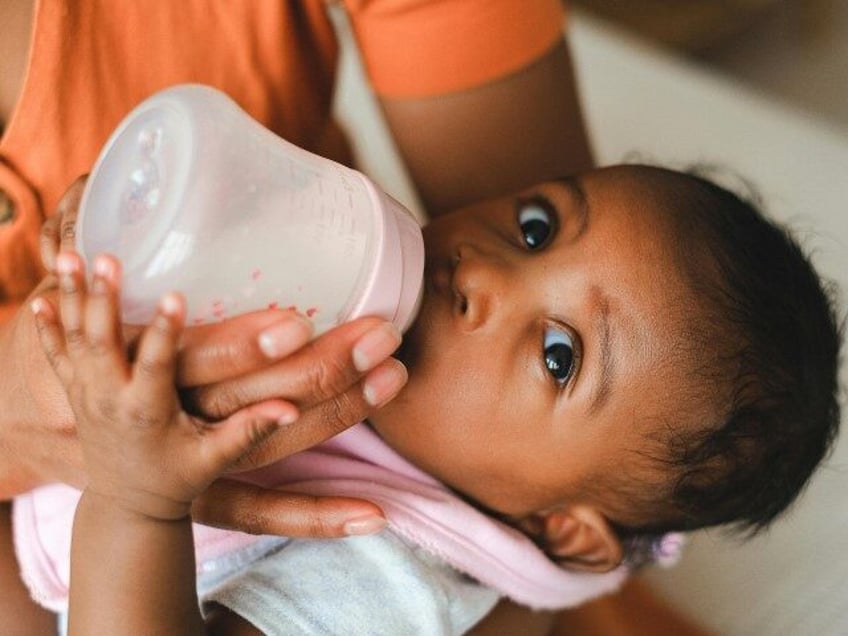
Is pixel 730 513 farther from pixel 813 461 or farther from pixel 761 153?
pixel 761 153

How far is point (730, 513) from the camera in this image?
3.11 feet

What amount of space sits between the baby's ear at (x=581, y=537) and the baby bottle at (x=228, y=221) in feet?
1.11

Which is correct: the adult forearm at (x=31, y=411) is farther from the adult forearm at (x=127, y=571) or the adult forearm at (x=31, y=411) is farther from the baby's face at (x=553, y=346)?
the baby's face at (x=553, y=346)

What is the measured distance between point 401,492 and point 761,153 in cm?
93

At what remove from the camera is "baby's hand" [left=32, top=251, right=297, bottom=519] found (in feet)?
2.07

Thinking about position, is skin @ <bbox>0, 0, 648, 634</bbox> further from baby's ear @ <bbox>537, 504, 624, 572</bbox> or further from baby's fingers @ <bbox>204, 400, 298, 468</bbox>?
baby's ear @ <bbox>537, 504, 624, 572</bbox>

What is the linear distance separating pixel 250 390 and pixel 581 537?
422 mm

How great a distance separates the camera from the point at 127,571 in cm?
74

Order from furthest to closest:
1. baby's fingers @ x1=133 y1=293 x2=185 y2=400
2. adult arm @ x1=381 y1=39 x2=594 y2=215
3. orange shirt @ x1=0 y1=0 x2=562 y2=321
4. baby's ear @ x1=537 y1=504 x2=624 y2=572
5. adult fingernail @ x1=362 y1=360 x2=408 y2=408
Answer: adult arm @ x1=381 y1=39 x2=594 y2=215 → baby's ear @ x1=537 y1=504 x2=624 y2=572 → orange shirt @ x1=0 y1=0 x2=562 y2=321 → adult fingernail @ x1=362 y1=360 x2=408 y2=408 → baby's fingers @ x1=133 y1=293 x2=185 y2=400

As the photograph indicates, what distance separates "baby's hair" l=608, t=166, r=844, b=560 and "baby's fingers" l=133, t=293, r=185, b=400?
444 millimetres

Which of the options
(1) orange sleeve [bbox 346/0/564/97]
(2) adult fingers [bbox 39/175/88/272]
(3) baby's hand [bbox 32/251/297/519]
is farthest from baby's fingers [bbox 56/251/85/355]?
(1) orange sleeve [bbox 346/0/564/97]

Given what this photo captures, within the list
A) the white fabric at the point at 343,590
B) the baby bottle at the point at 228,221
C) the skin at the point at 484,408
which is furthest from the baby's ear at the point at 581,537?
the baby bottle at the point at 228,221

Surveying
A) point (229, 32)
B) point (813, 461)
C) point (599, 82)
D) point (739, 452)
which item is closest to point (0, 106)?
point (229, 32)

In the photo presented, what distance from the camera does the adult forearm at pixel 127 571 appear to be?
0.74 m
